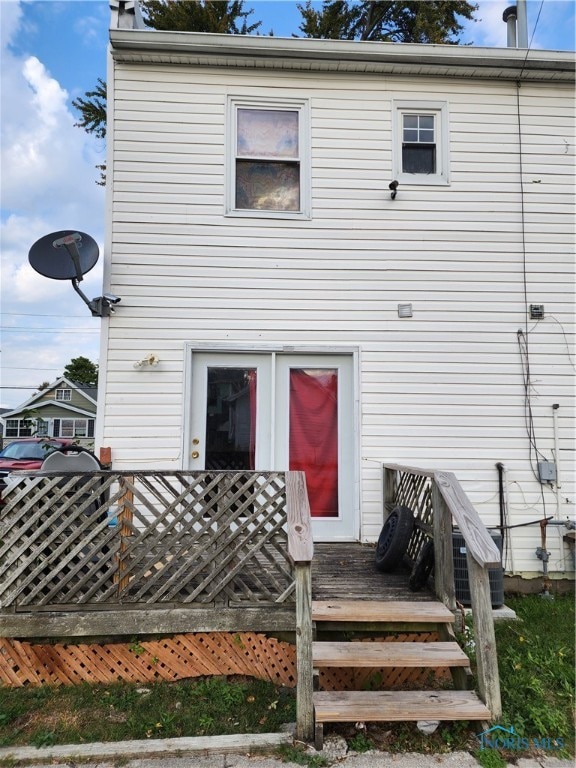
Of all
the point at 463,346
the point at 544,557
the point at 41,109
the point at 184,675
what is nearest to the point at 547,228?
the point at 463,346

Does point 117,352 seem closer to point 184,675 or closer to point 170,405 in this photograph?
point 170,405

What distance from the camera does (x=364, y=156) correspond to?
202 inches

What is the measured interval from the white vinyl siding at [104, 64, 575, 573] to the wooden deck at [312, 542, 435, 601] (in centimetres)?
52

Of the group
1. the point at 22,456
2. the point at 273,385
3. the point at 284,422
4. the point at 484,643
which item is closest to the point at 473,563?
the point at 484,643

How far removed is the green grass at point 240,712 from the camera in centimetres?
250

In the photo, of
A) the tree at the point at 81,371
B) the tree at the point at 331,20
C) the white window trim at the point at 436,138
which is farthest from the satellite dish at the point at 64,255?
the tree at the point at 81,371

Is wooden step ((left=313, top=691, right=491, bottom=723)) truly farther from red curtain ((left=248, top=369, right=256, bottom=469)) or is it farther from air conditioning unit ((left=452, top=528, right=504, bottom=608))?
red curtain ((left=248, top=369, right=256, bottom=469))

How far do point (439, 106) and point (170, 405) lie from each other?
4545 millimetres

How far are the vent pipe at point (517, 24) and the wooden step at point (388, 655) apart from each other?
666 centimetres

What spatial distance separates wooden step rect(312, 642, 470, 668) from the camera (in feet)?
8.82

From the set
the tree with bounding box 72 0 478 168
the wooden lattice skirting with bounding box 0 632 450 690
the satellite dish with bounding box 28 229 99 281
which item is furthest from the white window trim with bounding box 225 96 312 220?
the tree with bounding box 72 0 478 168

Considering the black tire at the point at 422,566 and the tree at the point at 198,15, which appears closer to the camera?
the black tire at the point at 422,566

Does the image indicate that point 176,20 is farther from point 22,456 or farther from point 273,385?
point 22,456

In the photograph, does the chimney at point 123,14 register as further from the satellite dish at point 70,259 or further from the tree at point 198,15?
the tree at point 198,15
